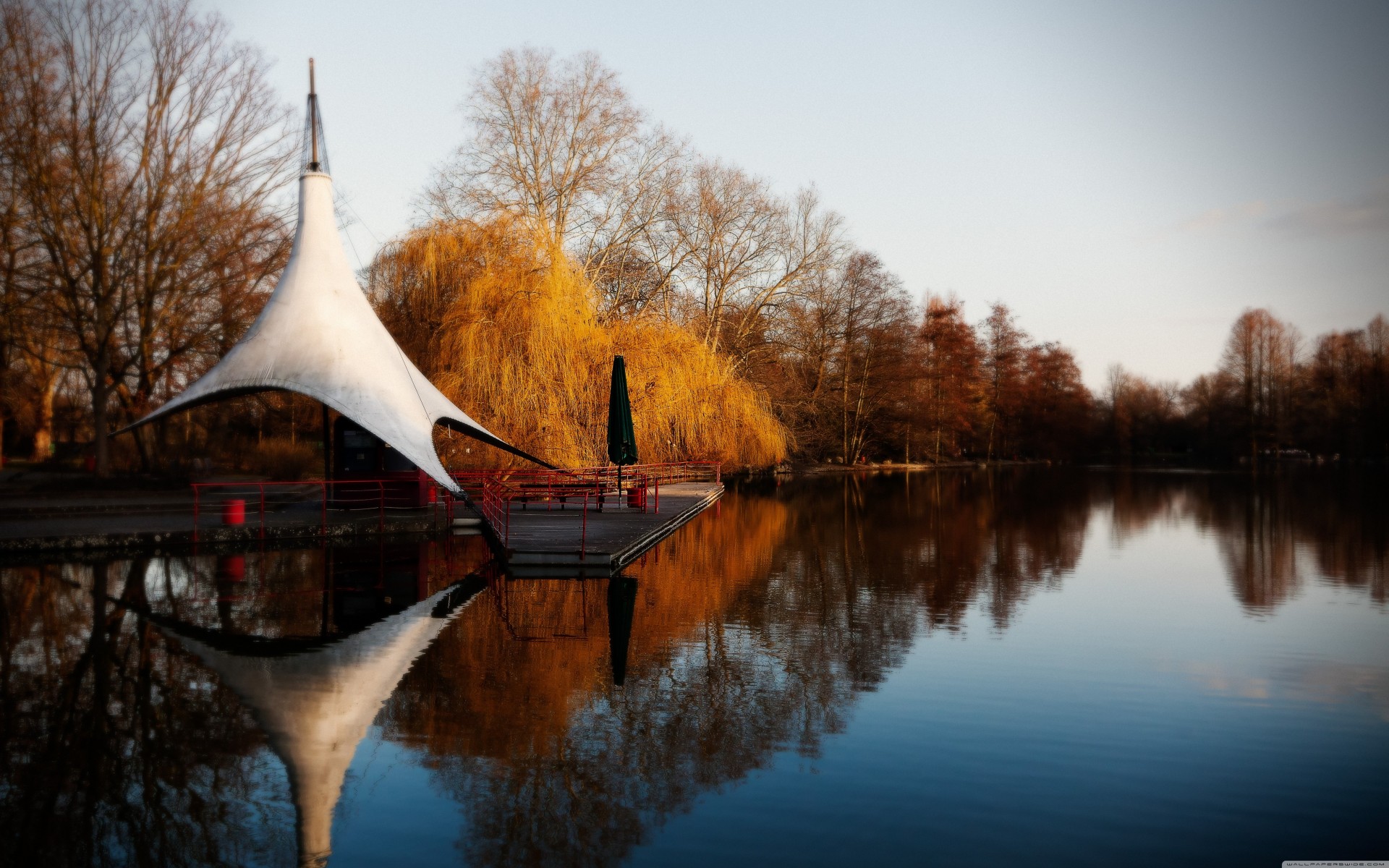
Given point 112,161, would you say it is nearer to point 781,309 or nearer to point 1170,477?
point 781,309

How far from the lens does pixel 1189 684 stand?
7836mm

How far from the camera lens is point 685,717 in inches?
257

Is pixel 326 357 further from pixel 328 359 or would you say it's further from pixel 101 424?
pixel 101 424

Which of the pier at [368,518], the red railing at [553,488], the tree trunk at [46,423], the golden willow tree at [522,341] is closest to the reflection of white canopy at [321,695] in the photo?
the pier at [368,518]

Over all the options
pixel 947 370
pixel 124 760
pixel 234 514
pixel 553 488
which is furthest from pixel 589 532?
pixel 947 370

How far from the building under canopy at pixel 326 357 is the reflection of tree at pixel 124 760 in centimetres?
661

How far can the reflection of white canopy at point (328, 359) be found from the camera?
51.4 ft

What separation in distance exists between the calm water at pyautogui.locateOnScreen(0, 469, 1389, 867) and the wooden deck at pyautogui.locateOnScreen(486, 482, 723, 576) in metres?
0.59

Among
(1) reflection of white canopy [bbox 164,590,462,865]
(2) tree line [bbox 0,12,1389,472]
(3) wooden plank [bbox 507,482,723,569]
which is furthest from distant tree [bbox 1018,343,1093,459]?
(1) reflection of white canopy [bbox 164,590,462,865]

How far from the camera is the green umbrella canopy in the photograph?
19359 mm

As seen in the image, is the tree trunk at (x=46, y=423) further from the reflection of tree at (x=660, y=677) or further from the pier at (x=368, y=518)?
the reflection of tree at (x=660, y=677)

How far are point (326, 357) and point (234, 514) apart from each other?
116 inches

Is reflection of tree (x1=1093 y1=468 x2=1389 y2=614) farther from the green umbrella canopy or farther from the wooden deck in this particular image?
the green umbrella canopy

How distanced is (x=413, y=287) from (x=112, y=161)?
766 centimetres
